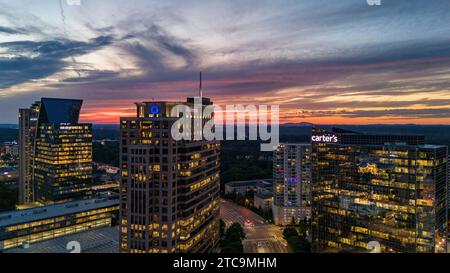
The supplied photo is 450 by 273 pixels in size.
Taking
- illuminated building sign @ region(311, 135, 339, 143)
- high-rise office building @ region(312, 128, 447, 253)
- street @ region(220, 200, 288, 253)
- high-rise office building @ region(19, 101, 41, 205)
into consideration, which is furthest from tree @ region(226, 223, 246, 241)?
high-rise office building @ region(19, 101, 41, 205)

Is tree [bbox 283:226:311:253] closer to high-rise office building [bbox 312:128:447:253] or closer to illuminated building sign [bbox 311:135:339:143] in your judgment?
high-rise office building [bbox 312:128:447:253]

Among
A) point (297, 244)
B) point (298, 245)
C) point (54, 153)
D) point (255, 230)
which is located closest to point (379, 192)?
point (298, 245)

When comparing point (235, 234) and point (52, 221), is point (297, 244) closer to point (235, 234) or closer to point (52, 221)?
point (235, 234)

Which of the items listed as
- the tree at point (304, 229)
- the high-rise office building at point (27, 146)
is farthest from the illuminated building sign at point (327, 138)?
the high-rise office building at point (27, 146)

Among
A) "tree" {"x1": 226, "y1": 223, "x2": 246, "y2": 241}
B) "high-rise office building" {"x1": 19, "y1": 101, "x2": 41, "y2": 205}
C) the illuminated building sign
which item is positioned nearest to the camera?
the illuminated building sign

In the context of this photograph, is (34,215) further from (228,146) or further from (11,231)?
(228,146)


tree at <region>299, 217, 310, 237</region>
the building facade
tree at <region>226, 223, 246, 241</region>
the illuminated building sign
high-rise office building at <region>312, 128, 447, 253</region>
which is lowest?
tree at <region>299, 217, 310, 237</region>
